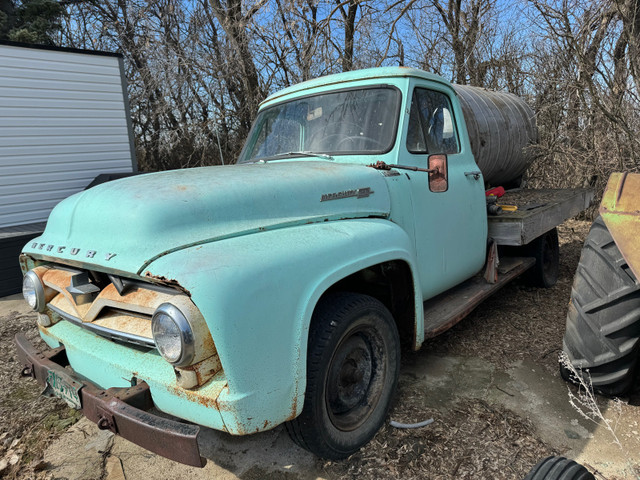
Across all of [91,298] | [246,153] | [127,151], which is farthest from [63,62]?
[91,298]

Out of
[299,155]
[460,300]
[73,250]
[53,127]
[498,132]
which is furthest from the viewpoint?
[53,127]

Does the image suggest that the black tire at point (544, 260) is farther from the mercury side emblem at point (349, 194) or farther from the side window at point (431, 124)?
the mercury side emblem at point (349, 194)

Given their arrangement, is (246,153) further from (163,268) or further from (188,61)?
(188,61)

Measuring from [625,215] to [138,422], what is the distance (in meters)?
2.64

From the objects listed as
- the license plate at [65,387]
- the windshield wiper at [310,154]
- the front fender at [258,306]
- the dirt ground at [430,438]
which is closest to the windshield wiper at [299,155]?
the windshield wiper at [310,154]

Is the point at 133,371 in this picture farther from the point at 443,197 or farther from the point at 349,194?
the point at 443,197

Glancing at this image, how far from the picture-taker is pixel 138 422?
1.70m

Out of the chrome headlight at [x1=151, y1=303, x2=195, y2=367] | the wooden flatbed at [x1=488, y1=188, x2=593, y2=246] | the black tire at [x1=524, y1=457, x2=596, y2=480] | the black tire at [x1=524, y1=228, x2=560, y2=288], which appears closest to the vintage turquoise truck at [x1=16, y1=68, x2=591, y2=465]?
the chrome headlight at [x1=151, y1=303, x2=195, y2=367]

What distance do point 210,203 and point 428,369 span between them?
2.10 meters

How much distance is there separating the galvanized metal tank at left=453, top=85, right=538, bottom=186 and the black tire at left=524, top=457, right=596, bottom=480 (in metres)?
3.49

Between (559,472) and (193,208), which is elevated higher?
(193,208)

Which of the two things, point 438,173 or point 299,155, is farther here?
point 299,155

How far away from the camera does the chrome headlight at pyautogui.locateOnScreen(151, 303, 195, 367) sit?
66.0 inches

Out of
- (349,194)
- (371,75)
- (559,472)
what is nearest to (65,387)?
(349,194)
